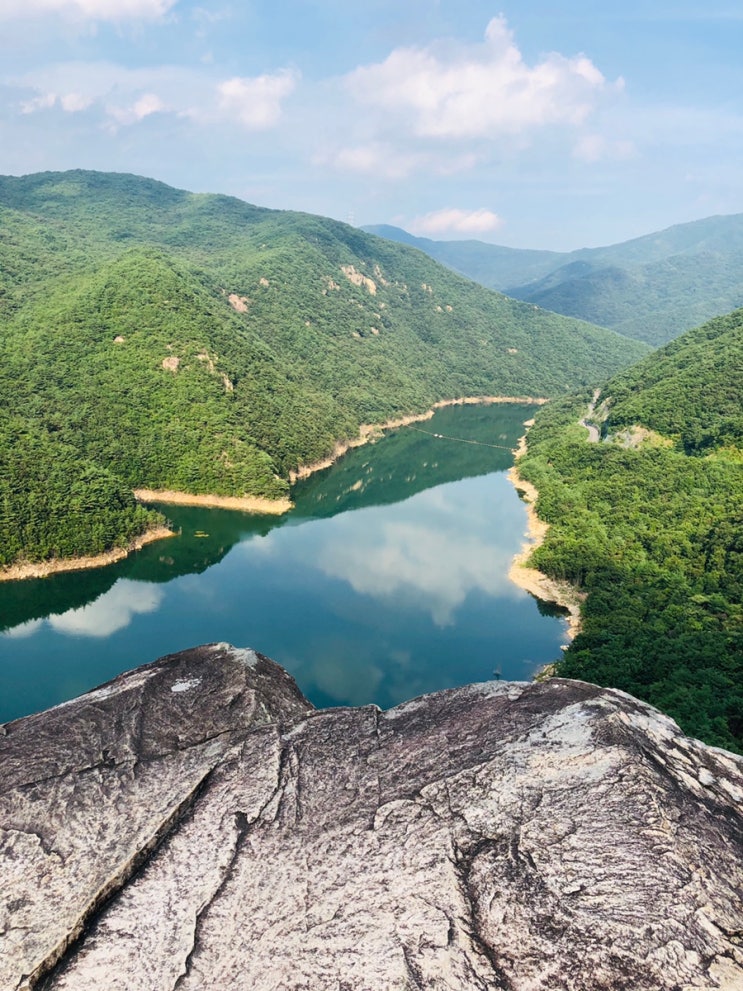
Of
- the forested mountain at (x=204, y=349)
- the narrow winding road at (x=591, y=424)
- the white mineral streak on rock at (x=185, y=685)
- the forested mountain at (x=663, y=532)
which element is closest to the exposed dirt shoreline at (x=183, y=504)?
the forested mountain at (x=204, y=349)

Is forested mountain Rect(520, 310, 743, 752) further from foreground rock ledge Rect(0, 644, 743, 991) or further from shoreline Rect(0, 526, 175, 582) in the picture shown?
shoreline Rect(0, 526, 175, 582)

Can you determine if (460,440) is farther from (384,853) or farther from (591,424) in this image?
(384,853)

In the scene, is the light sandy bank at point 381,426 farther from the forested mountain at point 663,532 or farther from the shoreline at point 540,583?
the shoreline at point 540,583

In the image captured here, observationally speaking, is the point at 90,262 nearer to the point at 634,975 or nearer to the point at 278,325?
the point at 278,325

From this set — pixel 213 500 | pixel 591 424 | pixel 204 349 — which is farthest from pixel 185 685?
pixel 591 424

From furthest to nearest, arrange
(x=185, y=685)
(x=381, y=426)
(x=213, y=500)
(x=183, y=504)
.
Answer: (x=381, y=426), (x=213, y=500), (x=183, y=504), (x=185, y=685)

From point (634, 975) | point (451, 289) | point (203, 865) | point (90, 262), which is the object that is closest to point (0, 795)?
point (203, 865)

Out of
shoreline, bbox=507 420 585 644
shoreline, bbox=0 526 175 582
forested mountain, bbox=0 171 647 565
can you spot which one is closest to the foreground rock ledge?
shoreline, bbox=507 420 585 644
